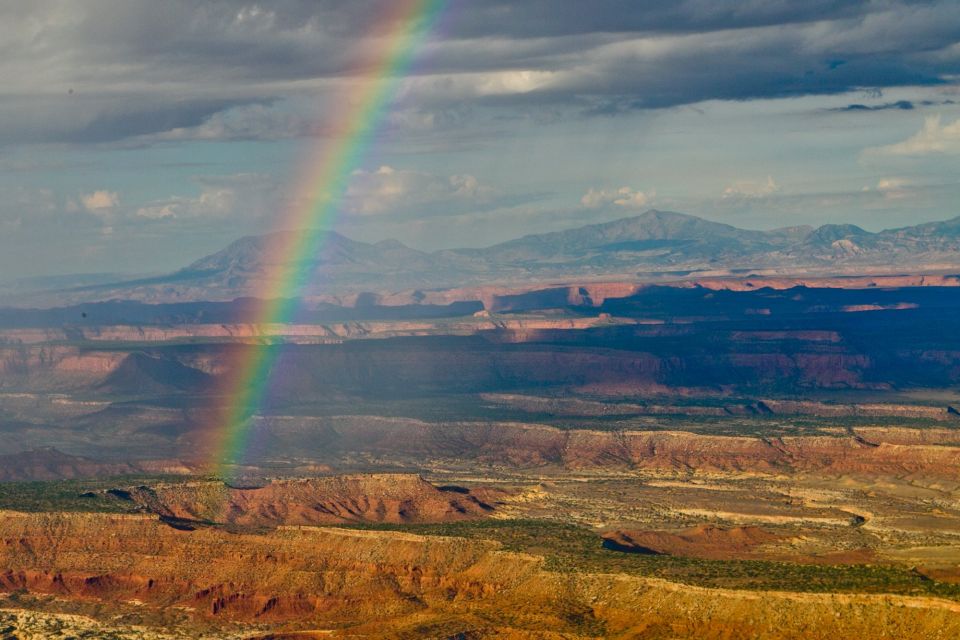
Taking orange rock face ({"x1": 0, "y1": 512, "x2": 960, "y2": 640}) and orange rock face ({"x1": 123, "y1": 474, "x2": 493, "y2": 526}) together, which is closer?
orange rock face ({"x1": 0, "y1": 512, "x2": 960, "y2": 640})

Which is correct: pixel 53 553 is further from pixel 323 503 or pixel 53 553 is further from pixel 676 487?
pixel 676 487

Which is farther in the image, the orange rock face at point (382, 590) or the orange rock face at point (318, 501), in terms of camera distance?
the orange rock face at point (318, 501)

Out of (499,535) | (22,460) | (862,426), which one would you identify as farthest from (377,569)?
(862,426)

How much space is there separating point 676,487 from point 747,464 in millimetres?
18830

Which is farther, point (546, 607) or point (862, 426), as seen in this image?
point (862, 426)

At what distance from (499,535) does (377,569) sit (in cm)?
1026

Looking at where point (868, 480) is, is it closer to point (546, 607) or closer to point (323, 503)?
point (323, 503)

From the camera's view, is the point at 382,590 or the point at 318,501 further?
the point at 318,501

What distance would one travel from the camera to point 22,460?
17912 cm

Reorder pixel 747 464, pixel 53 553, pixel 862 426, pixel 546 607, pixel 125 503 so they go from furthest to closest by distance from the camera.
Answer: pixel 862 426
pixel 747 464
pixel 125 503
pixel 53 553
pixel 546 607

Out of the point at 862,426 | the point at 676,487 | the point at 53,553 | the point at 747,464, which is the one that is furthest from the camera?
the point at 862,426

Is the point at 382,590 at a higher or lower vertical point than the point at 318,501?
lower

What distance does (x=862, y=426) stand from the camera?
190m

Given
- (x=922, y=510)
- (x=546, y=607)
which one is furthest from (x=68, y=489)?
(x=922, y=510)
